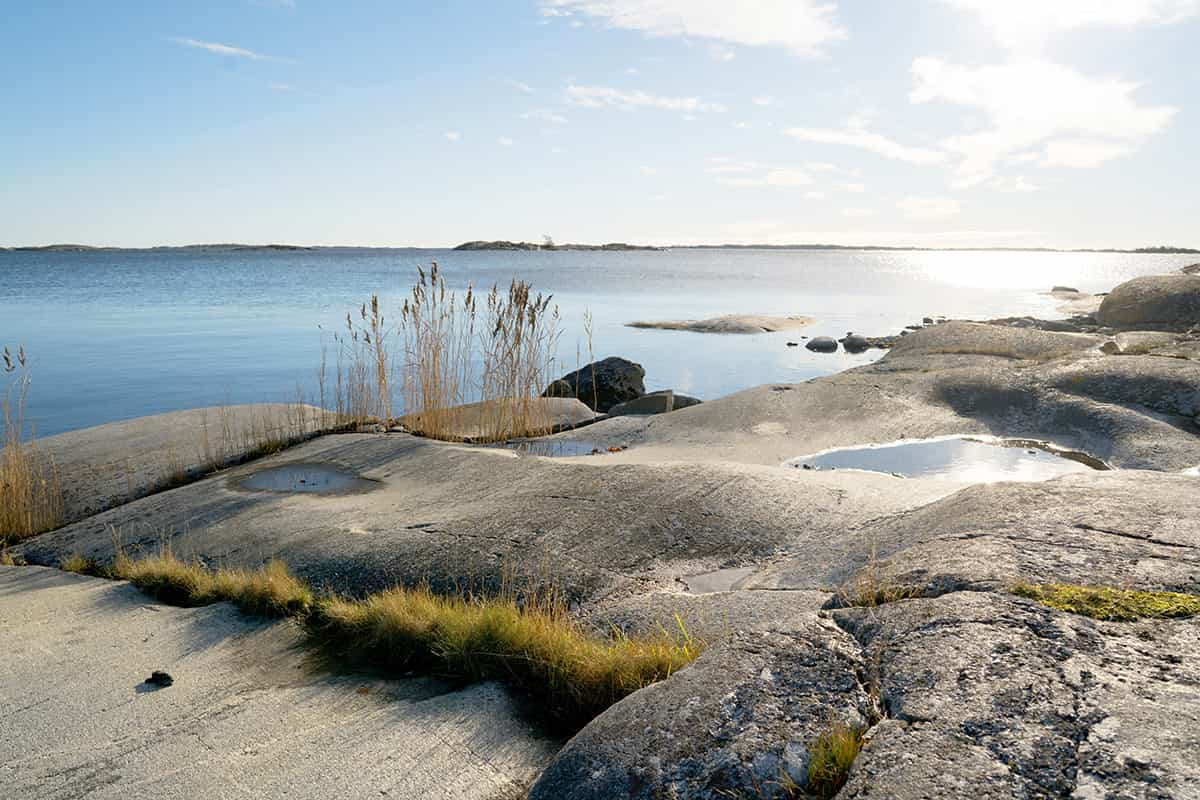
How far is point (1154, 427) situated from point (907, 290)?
174ft

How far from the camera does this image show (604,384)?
14555 mm

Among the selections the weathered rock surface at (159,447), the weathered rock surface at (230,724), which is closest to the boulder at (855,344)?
the weathered rock surface at (159,447)

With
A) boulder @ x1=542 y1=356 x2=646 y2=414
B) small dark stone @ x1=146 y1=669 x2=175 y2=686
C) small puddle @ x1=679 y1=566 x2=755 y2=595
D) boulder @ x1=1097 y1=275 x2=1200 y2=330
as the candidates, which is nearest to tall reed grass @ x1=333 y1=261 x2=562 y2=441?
boulder @ x1=542 y1=356 x2=646 y2=414

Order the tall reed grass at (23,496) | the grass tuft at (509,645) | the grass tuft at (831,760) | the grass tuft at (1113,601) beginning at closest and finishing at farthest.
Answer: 1. the grass tuft at (831,760)
2. the grass tuft at (1113,601)
3. the grass tuft at (509,645)
4. the tall reed grass at (23,496)

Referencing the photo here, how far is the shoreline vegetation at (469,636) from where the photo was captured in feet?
11.6

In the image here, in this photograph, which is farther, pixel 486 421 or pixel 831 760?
pixel 486 421

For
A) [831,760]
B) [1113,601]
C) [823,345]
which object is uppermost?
[1113,601]

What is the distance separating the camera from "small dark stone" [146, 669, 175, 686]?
13.2 ft

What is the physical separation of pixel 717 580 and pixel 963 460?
4589mm

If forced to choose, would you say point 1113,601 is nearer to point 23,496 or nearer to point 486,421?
point 23,496

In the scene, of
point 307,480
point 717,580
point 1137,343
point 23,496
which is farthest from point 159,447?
point 1137,343

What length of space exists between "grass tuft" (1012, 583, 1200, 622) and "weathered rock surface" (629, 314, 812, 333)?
25293 mm

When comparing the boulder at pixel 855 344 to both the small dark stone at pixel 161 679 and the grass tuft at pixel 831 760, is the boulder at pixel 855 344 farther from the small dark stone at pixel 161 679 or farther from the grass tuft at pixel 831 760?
the grass tuft at pixel 831 760

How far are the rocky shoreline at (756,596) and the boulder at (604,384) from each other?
15.6 feet
